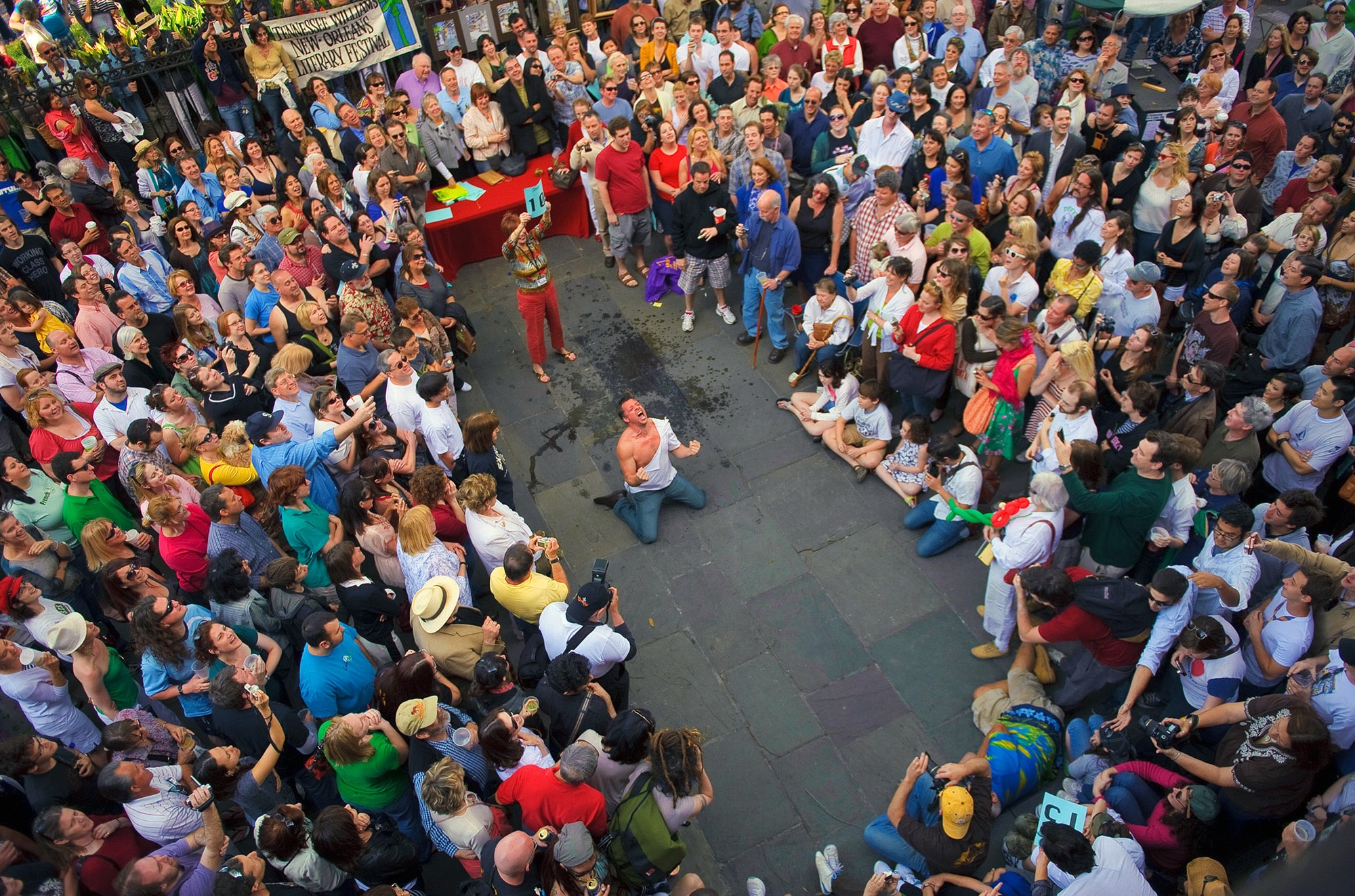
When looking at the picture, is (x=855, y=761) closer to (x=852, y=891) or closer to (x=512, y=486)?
(x=852, y=891)

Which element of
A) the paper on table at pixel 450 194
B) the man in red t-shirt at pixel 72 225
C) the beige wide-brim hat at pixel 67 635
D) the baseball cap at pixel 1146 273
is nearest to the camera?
the beige wide-brim hat at pixel 67 635

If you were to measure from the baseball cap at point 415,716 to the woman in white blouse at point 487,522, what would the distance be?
48.8 inches

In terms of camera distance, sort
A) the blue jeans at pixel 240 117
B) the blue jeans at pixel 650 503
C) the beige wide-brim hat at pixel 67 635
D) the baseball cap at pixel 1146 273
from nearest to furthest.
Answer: the beige wide-brim hat at pixel 67 635 → the baseball cap at pixel 1146 273 → the blue jeans at pixel 650 503 → the blue jeans at pixel 240 117

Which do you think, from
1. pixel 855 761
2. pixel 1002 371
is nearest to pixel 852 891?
pixel 855 761

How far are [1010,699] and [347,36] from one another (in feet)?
32.1

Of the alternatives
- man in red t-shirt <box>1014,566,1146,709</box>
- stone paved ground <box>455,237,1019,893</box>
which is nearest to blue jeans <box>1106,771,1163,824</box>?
man in red t-shirt <box>1014,566,1146,709</box>

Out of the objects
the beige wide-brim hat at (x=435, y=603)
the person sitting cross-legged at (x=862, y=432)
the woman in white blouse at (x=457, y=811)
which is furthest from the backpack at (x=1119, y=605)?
the beige wide-brim hat at (x=435, y=603)

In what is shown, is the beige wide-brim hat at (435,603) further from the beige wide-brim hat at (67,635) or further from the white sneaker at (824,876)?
the white sneaker at (824,876)

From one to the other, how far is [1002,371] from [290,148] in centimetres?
756

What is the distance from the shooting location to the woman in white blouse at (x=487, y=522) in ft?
17.2

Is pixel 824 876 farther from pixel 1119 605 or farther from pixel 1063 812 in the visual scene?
pixel 1119 605

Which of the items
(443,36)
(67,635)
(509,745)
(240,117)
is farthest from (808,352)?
(240,117)

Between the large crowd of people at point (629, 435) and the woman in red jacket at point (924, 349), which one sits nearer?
the large crowd of people at point (629, 435)

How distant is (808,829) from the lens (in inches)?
198
